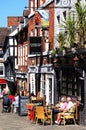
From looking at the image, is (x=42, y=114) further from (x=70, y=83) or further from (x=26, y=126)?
(x=70, y=83)

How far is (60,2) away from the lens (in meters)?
27.8

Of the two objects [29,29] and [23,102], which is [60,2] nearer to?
[23,102]

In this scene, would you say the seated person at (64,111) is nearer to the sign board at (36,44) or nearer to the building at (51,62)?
the building at (51,62)

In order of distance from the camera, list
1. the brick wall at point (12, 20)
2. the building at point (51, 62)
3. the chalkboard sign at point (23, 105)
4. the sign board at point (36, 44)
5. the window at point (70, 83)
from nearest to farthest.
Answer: the building at point (51, 62) < the window at point (70, 83) < the chalkboard sign at point (23, 105) < the sign board at point (36, 44) < the brick wall at point (12, 20)

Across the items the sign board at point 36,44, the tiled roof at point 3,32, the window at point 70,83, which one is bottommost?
the window at point 70,83

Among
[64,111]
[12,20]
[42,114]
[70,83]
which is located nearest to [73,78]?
[70,83]

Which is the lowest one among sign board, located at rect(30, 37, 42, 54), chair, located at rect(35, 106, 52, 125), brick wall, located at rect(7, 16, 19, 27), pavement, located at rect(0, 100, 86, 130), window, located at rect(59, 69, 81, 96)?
pavement, located at rect(0, 100, 86, 130)

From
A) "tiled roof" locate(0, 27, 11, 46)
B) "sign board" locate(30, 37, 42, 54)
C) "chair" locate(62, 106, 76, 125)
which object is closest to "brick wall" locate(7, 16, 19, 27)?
"tiled roof" locate(0, 27, 11, 46)

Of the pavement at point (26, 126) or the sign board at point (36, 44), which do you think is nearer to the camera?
the pavement at point (26, 126)

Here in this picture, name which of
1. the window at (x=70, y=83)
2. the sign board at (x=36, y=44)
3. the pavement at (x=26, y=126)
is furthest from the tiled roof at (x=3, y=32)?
the pavement at (x=26, y=126)

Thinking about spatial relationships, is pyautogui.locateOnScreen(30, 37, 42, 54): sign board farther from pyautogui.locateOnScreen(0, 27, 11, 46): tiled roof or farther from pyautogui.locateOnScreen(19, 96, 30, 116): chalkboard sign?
pyautogui.locateOnScreen(0, 27, 11, 46): tiled roof

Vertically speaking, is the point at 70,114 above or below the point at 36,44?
below

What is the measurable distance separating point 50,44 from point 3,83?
42062mm

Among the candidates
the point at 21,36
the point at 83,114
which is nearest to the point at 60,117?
the point at 83,114
